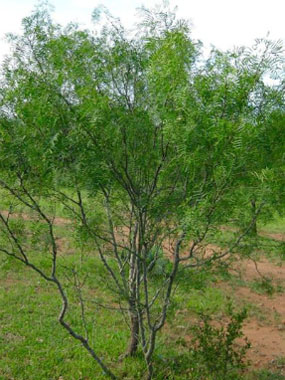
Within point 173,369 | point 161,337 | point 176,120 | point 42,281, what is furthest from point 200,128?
point 42,281

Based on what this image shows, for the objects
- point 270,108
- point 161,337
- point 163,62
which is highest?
point 163,62

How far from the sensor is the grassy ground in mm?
5488

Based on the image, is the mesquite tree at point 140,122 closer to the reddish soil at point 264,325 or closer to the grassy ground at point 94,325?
the grassy ground at point 94,325

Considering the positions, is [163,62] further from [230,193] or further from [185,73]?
[230,193]

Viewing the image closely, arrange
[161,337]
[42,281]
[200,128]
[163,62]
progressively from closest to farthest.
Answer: [200,128] → [163,62] → [161,337] → [42,281]

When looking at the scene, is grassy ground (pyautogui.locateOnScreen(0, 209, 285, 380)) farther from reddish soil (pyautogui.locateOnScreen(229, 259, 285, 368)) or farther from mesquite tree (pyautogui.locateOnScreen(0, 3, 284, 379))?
mesquite tree (pyautogui.locateOnScreen(0, 3, 284, 379))

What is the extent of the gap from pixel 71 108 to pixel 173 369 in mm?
3797

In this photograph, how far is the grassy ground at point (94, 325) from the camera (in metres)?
5.49

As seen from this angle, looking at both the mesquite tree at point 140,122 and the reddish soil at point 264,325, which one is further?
the reddish soil at point 264,325

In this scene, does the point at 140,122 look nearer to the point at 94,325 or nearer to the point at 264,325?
the point at 94,325

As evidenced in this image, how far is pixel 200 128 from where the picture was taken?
10.0 feet

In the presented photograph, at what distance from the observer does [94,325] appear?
7152mm

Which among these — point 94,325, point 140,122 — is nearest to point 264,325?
point 94,325

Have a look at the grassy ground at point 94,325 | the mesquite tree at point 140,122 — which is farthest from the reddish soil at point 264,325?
the mesquite tree at point 140,122
